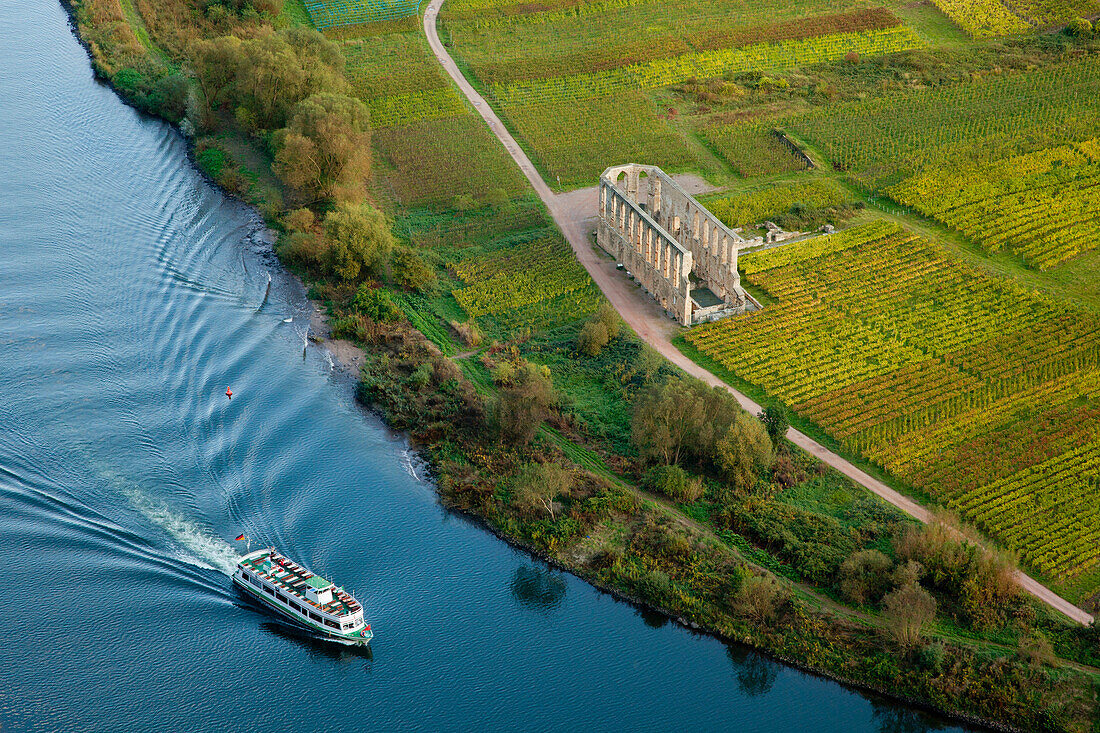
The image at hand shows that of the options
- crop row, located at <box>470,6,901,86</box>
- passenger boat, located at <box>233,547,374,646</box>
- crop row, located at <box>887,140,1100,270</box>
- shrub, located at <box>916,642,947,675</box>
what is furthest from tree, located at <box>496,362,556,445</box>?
crop row, located at <box>470,6,901,86</box>

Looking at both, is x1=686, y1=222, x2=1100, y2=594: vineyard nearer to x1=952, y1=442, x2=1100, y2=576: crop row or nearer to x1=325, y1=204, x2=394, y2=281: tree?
x1=952, y1=442, x2=1100, y2=576: crop row

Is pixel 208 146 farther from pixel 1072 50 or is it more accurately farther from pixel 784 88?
pixel 1072 50

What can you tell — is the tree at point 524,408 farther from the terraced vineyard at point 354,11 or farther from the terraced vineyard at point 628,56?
the terraced vineyard at point 354,11

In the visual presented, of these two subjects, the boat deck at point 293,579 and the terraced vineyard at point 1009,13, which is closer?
the boat deck at point 293,579

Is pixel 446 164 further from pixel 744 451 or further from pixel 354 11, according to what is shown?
pixel 744 451

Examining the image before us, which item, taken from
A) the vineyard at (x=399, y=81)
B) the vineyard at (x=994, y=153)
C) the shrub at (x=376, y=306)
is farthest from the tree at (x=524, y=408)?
the vineyard at (x=399, y=81)

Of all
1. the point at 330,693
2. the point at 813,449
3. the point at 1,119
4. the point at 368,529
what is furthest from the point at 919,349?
the point at 1,119
